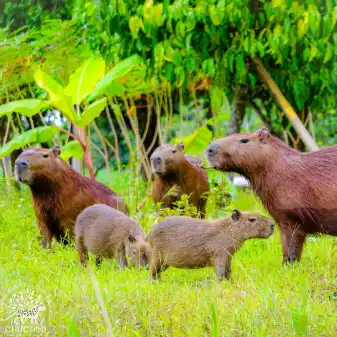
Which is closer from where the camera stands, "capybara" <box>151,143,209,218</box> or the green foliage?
"capybara" <box>151,143,209,218</box>

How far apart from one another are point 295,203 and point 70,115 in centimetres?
417

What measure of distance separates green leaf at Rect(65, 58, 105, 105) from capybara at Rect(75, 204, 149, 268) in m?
3.19

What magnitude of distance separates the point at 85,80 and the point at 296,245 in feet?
14.3

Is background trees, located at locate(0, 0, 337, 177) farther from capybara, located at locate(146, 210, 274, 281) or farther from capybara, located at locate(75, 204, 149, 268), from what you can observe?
capybara, located at locate(146, 210, 274, 281)

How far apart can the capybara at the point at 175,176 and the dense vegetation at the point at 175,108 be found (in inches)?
11.3

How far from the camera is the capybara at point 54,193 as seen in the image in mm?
6848

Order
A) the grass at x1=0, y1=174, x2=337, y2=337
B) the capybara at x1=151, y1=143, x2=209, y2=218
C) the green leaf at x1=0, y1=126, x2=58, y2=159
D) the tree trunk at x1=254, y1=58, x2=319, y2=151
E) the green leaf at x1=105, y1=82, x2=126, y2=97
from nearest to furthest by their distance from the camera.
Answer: the grass at x1=0, y1=174, x2=337, y2=337 < the capybara at x1=151, y1=143, x2=209, y2=218 < the tree trunk at x1=254, y1=58, x2=319, y2=151 < the green leaf at x1=0, y1=126, x2=58, y2=159 < the green leaf at x1=105, y1=82, x2=126, y2=97

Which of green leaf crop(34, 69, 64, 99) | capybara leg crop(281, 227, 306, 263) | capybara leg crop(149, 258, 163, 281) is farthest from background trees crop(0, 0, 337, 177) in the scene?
capybara leg crop(149, 258, 163, 281)

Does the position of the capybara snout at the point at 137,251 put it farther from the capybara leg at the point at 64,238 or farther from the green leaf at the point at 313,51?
the green leaf at the point at 313,51

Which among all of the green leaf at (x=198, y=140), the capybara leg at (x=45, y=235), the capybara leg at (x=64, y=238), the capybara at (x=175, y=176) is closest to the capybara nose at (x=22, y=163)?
the capybara leg at (x=45, y=235)

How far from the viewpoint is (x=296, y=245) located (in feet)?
17.9

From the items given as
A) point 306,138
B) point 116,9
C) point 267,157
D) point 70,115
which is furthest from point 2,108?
point 267,157

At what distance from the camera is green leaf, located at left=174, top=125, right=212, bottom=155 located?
9938 mm

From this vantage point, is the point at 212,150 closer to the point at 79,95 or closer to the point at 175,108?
the point at 79,95
